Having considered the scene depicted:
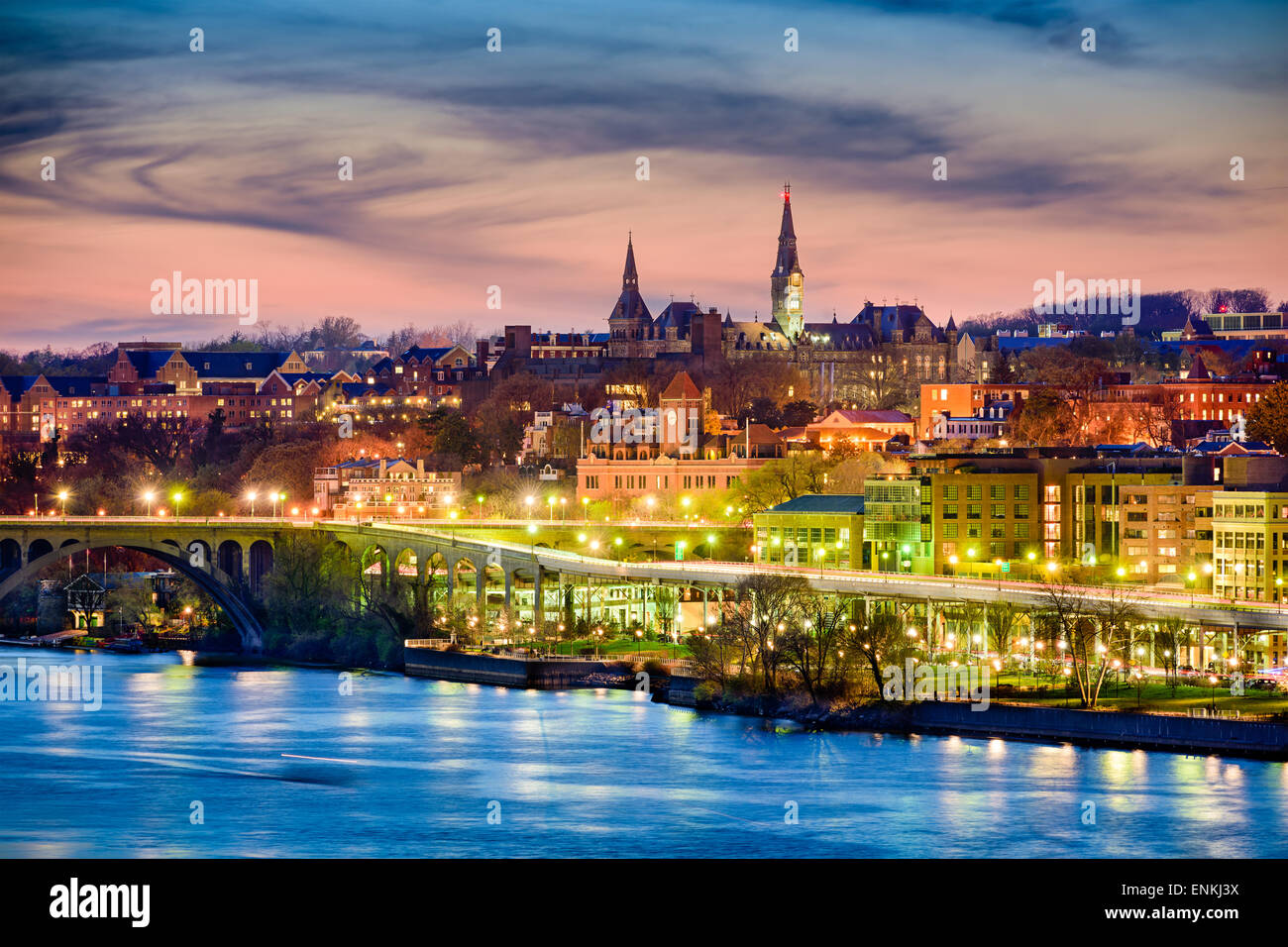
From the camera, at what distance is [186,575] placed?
60.9 m

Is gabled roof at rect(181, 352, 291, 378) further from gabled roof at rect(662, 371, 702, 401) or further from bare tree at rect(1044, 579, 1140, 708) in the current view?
bare tree at rect(1044, 579, 1140, 708)

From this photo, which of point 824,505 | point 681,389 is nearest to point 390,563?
point 824,505

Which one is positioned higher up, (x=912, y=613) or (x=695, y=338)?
(x=695, y=338)

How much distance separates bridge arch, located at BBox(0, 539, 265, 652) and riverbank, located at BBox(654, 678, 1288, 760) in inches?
822

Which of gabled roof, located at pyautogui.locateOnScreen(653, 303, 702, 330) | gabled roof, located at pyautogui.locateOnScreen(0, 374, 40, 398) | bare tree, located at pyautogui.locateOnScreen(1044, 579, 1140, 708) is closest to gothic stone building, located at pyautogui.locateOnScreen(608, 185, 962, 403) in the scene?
gabled roof, located at pyautogui.locateOnScreen(653, 303, 702, 330)

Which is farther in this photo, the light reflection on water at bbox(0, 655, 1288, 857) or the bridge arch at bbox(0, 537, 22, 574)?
the bridge arch at bbox(0, 537, 22, 574)

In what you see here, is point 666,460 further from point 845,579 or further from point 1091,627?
point 1091,627

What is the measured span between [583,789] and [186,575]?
28725 millimetres

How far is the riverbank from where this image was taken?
35.3 metres
